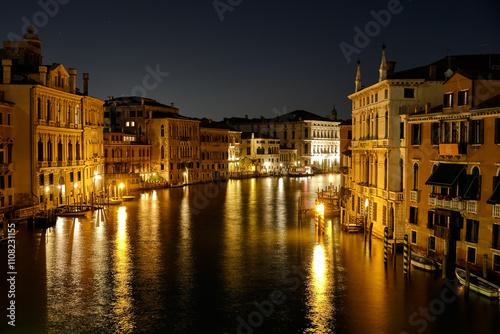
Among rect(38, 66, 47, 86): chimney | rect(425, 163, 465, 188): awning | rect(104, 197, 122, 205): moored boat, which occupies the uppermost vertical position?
rect(38, 66, 47, 86): chimney

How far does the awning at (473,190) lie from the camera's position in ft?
58.0

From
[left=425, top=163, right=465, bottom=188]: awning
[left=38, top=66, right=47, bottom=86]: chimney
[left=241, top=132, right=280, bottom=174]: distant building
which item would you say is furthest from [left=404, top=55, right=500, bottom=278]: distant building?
[left=241, top=132, right=280, bottom=174]: distant building

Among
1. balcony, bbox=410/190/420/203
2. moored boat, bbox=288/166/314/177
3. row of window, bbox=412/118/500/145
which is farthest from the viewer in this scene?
moored boat, bbox=288/166/314/177

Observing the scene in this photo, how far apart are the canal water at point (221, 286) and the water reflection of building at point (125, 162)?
1932 centimetres

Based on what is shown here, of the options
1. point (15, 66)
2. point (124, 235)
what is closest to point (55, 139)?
point (15, 66)

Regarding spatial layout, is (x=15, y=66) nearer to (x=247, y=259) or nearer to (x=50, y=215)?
(x=50, y=215)

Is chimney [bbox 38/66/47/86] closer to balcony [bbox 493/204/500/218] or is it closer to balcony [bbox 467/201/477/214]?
balcony [bbox 467/201/477/214]

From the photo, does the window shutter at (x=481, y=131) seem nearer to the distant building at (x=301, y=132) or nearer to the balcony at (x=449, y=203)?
the balcony at (x=449, y=203)

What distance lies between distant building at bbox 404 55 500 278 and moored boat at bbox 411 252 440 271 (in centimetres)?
56

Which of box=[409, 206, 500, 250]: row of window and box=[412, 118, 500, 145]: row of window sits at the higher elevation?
box=[412, 118, 500, 145]: row of window

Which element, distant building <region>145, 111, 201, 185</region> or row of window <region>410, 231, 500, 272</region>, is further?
distant building <region>145, 111, 201, 185</region>

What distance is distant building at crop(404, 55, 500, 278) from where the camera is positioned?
56.2 feet

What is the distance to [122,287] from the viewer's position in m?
17.0

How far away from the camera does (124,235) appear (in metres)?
26.2
